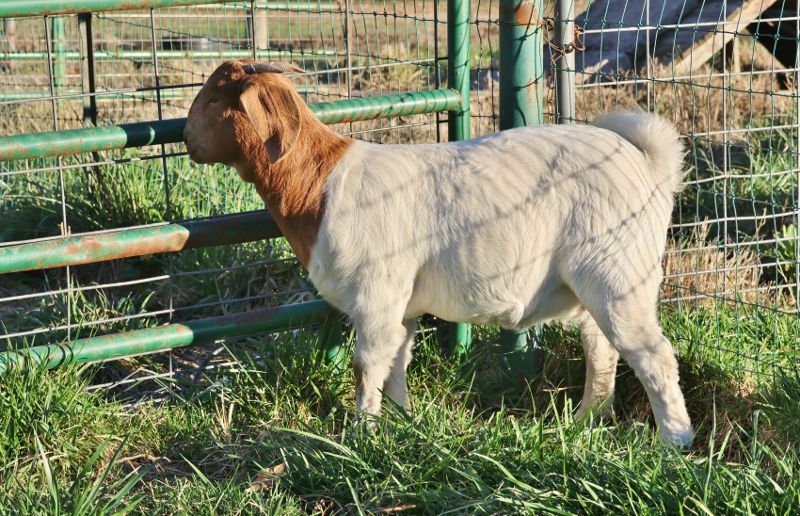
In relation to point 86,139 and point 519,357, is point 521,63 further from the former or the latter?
point 86,139

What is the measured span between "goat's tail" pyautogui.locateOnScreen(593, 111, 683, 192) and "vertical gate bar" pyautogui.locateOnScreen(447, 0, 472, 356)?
2.93ft

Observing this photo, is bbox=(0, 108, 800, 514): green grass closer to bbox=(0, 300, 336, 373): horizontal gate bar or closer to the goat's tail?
bbox=(0, 300, 336, 373): horizontal gate bar

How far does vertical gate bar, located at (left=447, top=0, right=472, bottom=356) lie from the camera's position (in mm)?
4777

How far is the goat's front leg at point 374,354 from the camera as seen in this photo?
162 inches

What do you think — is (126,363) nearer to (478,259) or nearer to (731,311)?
(478,259)

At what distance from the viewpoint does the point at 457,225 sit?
4.12 m

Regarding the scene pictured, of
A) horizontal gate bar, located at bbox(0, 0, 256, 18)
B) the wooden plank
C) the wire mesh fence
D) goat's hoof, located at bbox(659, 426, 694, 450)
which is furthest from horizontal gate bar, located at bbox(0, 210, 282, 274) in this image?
the wooden plank

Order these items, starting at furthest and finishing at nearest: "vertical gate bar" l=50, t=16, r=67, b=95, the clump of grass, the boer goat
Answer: "vertical gate bar" l=50, t=16, r=67, b=95, the boer goat, the clump of grass

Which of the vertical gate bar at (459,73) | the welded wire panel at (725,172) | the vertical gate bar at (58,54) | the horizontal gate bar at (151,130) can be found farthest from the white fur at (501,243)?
the vertical gate bar at (58,54)

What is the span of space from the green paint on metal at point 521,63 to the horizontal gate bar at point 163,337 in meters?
1.23

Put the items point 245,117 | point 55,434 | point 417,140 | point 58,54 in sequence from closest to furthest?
point 55,434 < point 245,117 < point 417,140 < point 58,54

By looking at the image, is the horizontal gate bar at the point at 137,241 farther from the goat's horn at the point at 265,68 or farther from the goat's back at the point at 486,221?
the goat's horn at the point at 265,68

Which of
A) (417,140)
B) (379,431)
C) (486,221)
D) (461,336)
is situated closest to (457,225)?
(486,221)

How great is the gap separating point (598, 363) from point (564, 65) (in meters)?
1.43
